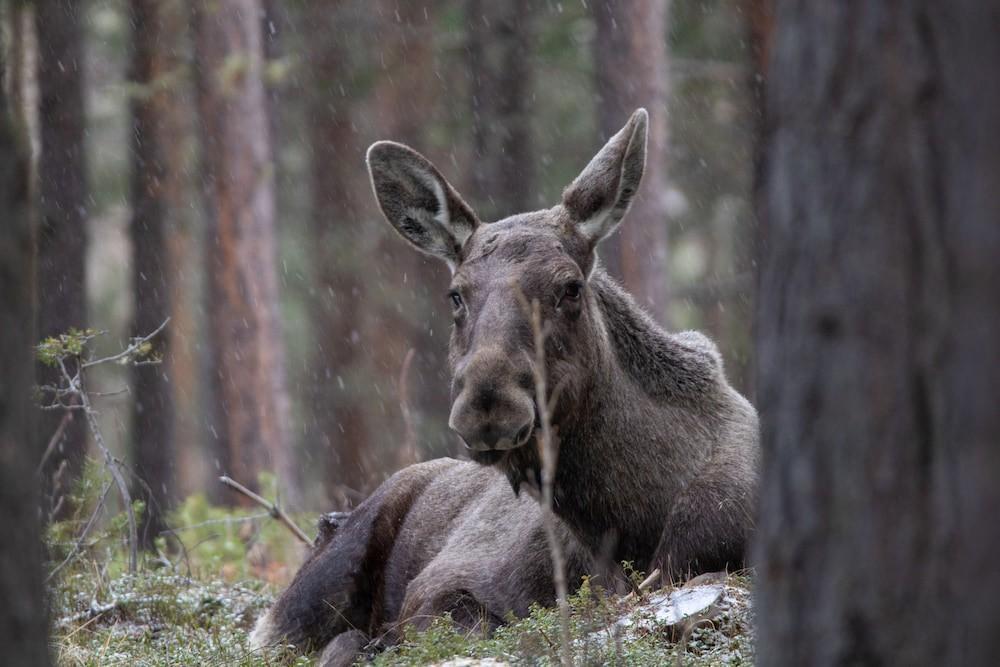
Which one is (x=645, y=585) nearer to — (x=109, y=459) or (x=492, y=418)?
(x=492, y=418)

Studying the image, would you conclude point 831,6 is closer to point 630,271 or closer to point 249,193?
point 630,271

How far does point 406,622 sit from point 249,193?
37.8 feet

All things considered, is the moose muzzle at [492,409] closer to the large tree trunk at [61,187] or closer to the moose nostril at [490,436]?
the moose nostril at [490,436]

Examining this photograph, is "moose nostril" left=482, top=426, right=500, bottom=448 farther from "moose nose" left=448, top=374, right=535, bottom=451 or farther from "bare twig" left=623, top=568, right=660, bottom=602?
"bare twig" left=623, top=568, right=660, bottom=602

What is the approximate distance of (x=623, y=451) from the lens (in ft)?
23.0

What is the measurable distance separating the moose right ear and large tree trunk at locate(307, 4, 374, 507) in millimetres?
16402

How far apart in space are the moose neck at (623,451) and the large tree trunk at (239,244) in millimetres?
11040

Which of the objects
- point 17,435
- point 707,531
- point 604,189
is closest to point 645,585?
point 707,531

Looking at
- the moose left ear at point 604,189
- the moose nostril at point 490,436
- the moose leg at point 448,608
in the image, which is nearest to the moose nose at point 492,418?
the moose nostril at point 490,436

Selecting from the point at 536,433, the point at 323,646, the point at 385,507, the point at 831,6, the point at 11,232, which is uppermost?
the point at 831,6

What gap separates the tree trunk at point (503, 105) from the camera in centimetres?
2172

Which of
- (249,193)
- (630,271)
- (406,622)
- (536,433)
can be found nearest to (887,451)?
(536,433)

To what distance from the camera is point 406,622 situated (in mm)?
7324

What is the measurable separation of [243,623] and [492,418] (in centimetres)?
353
